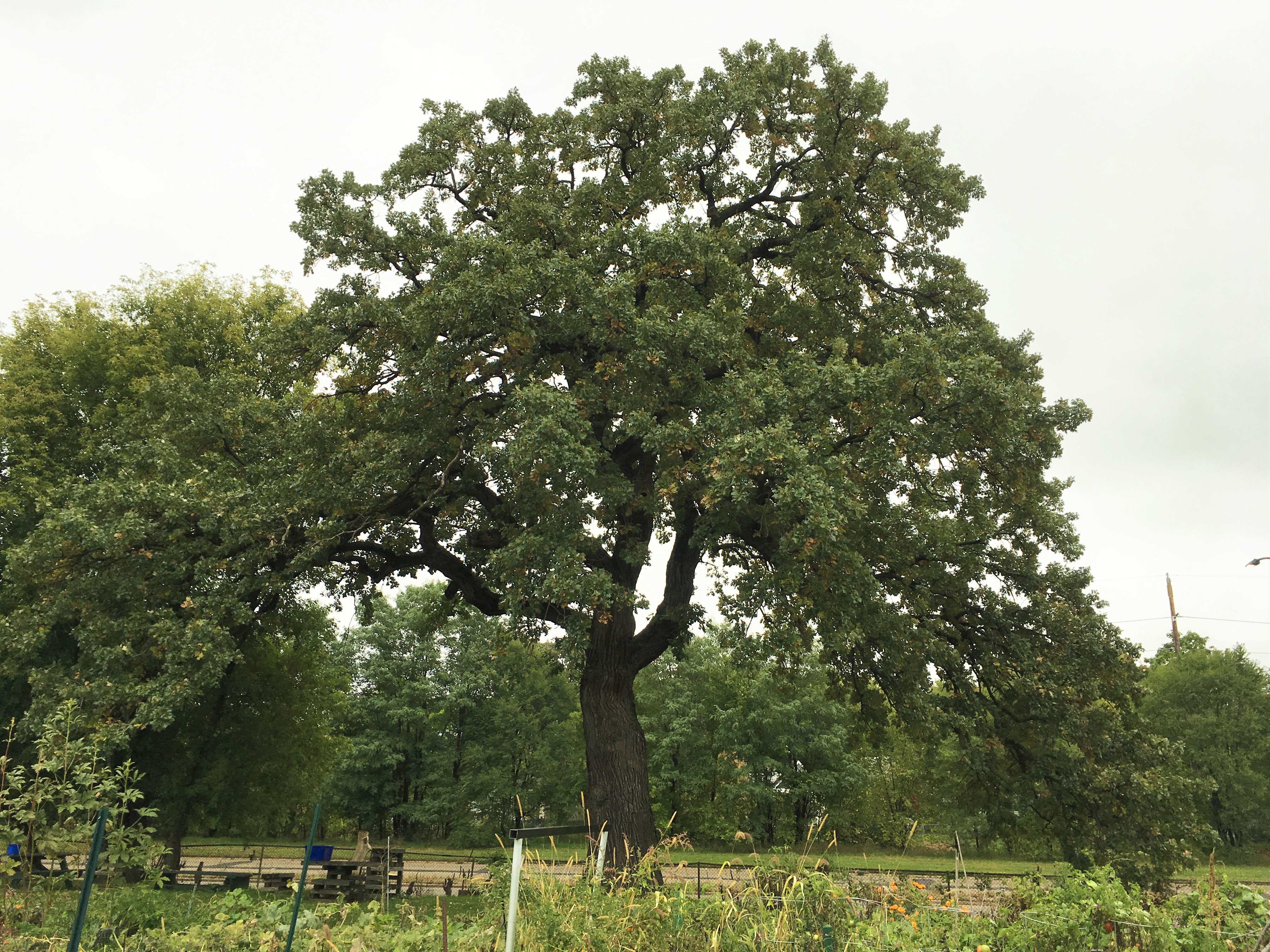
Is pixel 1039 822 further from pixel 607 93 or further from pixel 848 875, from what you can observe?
pixel 607 93

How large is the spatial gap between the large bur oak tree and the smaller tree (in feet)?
98.0

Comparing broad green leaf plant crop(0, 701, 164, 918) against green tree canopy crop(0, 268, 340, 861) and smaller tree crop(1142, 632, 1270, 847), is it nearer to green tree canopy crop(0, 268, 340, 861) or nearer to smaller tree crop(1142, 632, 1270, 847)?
green tree canopy crop(0, 268, 340, 861)

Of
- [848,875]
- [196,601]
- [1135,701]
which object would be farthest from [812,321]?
[196,601]

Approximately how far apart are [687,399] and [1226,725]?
40560 mm

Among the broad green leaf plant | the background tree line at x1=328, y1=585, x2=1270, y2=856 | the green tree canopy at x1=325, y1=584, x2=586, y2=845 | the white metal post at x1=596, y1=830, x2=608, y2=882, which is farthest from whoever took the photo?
the green tree canopy at x1=325, y1=584, x2=586, y2=845

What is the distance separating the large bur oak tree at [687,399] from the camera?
10.5 meters

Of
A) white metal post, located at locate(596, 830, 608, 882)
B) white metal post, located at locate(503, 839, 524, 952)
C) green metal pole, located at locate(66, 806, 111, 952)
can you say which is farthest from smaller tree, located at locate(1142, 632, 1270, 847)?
green metal pole, located at locate(66, 806, 111, 952)

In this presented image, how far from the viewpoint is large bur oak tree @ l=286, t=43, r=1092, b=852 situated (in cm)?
1054

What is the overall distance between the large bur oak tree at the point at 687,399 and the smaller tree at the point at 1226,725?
29.9 metres

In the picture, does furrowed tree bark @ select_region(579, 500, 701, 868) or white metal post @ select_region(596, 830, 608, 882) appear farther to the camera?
furrowed tree bark @ select_region(579, 500, 701, 868)

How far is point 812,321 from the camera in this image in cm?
1362

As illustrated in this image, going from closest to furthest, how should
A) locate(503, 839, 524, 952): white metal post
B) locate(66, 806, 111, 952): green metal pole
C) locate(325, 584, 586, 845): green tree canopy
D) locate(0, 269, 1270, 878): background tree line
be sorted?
locate(66, 806, 111, 952): green metal pole
locate(503, 839, 524, 952): white metal post
locate(0, 269, 1270, 878): background tree line
locate(325, 584, 586, 845): green tree canopy

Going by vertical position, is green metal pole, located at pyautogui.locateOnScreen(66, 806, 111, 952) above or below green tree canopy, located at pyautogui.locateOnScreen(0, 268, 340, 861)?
below

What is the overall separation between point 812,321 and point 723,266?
2599mm
